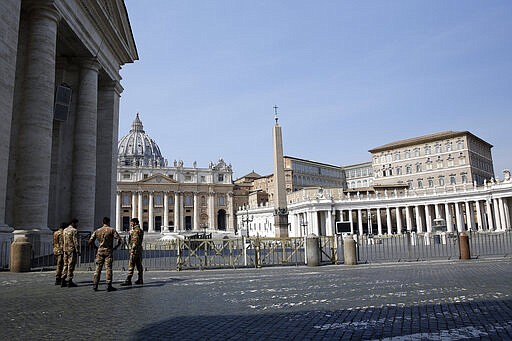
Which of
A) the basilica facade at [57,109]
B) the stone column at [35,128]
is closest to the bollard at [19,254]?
the basilica facade at [57,109]

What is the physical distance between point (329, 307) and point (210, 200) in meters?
91.8

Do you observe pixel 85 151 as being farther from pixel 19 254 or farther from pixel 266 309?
pixel 266 309

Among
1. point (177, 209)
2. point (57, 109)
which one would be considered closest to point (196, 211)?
point (177, 209)

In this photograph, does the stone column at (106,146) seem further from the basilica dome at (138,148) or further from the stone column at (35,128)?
the basilica dome at (138,148)

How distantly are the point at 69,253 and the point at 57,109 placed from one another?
12575mm

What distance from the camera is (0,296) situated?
788 centimetres


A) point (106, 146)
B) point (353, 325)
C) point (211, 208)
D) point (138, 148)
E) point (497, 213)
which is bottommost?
point (353, 325)

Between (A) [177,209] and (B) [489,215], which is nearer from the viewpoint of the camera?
(B) [489,215]

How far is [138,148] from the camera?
12100 cm

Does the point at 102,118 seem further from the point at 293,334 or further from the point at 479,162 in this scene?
the point at 479,162

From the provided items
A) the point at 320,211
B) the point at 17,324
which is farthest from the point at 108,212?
the point at 320,211

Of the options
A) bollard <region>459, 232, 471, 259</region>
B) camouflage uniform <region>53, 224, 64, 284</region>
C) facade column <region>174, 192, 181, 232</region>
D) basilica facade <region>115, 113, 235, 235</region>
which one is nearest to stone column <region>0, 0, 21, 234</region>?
camouflage uniform <region>53, 224, 64, 284</region>

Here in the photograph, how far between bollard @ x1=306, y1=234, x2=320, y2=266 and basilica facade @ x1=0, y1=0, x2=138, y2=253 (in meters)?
10.1

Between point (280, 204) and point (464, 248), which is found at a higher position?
point (280, 204)
